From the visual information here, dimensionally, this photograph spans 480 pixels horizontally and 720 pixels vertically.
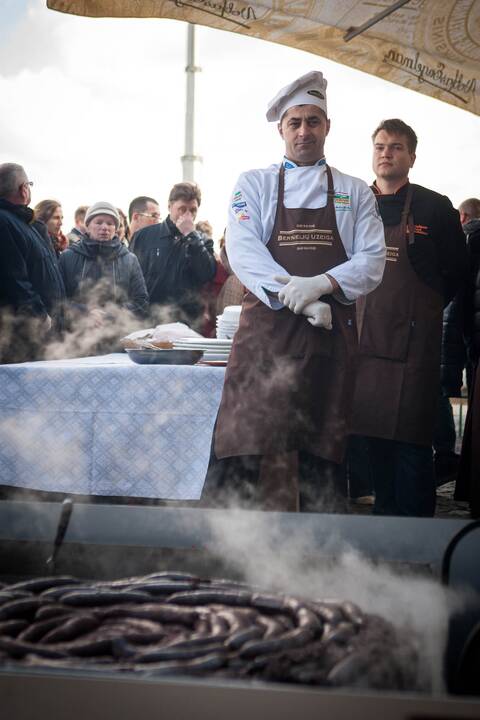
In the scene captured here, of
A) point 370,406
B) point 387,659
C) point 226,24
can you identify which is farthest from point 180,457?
point 387,659

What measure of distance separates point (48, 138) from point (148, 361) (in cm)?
82

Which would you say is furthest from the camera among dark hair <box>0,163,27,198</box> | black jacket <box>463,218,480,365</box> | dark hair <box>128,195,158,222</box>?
dark hair <box>128,195,158,222</box>

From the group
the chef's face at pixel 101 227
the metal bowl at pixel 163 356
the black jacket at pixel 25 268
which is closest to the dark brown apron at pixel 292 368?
the metal bowl at pixel 163 356

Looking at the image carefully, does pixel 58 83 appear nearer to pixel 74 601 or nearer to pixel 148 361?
pixel 148 361

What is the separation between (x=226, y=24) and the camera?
2.66 metres

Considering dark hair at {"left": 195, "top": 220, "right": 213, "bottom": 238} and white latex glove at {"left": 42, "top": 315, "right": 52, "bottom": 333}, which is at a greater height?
dark hair at {"left": 195, "top": 220, "right": 213, "bottom": 238}

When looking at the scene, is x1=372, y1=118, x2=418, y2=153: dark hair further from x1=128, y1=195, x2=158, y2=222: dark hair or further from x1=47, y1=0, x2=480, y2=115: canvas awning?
x1=128, y1=195, x2=158, y2=222: dark hair

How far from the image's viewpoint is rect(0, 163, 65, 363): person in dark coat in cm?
299

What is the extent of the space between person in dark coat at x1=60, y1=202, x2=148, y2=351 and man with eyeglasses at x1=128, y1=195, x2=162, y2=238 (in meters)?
0.78

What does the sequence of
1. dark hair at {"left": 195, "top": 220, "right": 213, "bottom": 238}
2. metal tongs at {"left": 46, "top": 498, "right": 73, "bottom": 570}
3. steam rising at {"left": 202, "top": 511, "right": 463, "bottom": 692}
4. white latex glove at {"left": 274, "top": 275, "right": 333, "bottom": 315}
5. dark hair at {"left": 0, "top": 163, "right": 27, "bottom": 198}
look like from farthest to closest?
dark hair at {"left": 195, "top": 220, "right": 213, "bottom": 238}
dark hair at {"left": 0, "top": 163, "right": 27, "bottom": 198}
white latex glove at {"left": 274, "top": 275, "right": 333, "bottom": 315}
metal tongs at {"left": 46, "top": 498, "right": 73, "bottom": 570}
steam rising at {"left": 202, "top": 511, "right": 463, "bottom": 692}

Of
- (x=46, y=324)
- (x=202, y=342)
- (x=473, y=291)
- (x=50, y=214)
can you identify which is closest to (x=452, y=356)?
(x=473, y=291)

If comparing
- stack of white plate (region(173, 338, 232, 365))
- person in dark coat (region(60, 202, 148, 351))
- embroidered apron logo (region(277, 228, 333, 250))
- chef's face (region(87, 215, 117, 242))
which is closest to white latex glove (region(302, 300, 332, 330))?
embroidered apron logo (region(277, 228, 333, 250))

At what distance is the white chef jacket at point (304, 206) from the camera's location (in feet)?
8.09

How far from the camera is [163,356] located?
8.77ft
